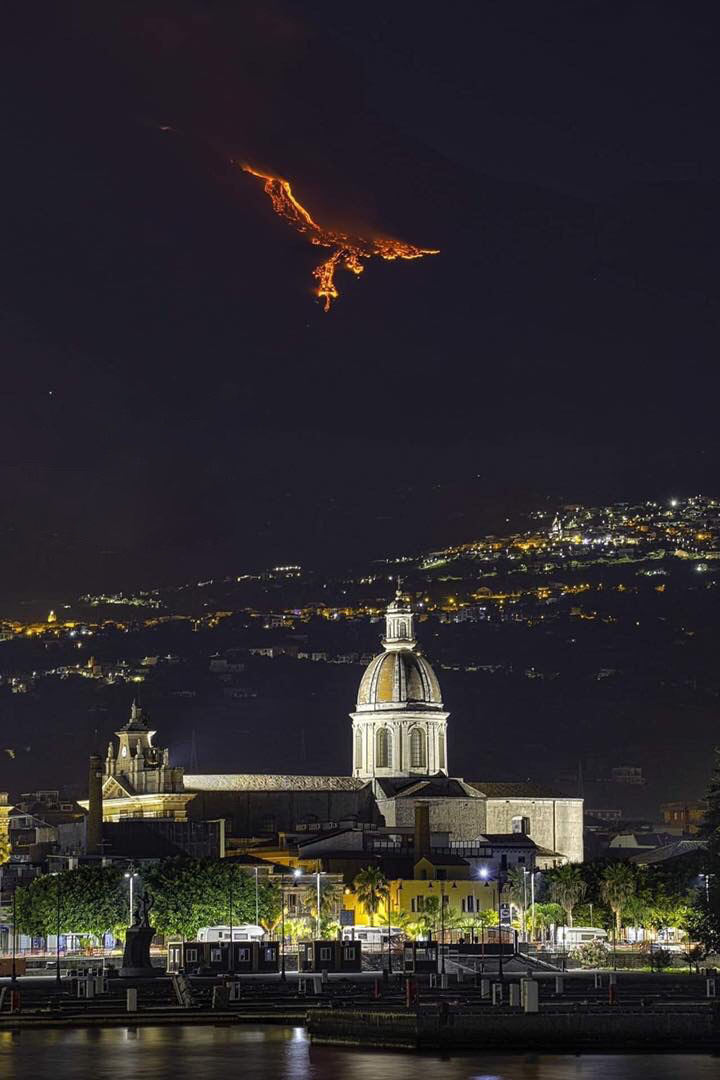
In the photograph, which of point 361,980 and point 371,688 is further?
point 371,688

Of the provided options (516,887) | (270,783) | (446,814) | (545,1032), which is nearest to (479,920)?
(516,887)

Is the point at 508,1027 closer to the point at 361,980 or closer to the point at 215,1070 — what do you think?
the point at 215,1070

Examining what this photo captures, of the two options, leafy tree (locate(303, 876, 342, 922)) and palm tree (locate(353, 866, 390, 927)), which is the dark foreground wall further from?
palm tree (locate(353, 866, 390, 927))

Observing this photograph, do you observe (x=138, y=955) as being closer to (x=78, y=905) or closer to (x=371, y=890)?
(x=78, y=905)

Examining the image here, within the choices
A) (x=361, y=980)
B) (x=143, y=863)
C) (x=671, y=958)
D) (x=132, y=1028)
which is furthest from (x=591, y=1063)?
(x=143, y=863)

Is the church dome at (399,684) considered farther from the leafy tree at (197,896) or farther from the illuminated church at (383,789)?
the leafy tree at (197,896)

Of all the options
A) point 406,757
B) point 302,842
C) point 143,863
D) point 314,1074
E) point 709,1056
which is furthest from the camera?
point 406,757
